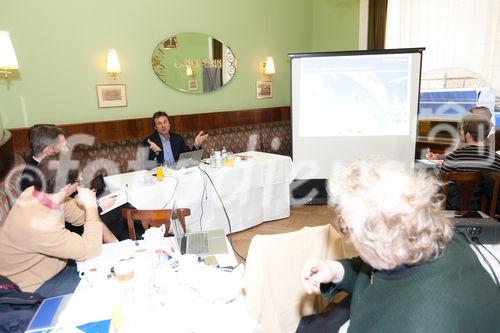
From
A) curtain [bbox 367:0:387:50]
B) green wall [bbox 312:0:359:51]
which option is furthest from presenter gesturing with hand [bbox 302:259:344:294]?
green wall [bbox 312:0:359:51]

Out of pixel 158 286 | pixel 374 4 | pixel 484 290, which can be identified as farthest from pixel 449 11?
pixel 158 286

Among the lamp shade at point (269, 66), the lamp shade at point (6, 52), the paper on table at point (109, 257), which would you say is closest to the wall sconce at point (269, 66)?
the lamp shade at point (269, 66)

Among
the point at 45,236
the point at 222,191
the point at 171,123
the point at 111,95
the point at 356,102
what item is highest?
the point at 111,95

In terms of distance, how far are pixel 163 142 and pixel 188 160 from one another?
0.69 meters

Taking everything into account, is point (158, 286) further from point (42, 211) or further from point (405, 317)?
point (405, 317)

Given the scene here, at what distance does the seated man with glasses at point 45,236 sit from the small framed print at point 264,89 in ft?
12.8

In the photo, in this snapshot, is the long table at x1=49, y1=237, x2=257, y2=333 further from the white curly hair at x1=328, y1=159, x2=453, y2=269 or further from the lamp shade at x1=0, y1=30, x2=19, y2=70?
the lamp shade at x1=0, y1=30, x2=19, y2=70

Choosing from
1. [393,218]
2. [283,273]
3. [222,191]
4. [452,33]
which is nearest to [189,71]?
[222,191]

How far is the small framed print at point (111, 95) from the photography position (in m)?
3.87

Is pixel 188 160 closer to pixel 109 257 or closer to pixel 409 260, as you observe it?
pixel 109 257

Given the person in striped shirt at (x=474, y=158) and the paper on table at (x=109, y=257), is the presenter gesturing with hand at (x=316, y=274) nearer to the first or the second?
the paper on table at (x=109, y=257)

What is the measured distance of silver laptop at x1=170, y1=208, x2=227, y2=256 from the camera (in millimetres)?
1611

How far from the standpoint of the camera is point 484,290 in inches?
35.7

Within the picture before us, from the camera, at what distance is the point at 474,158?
9.20ft
